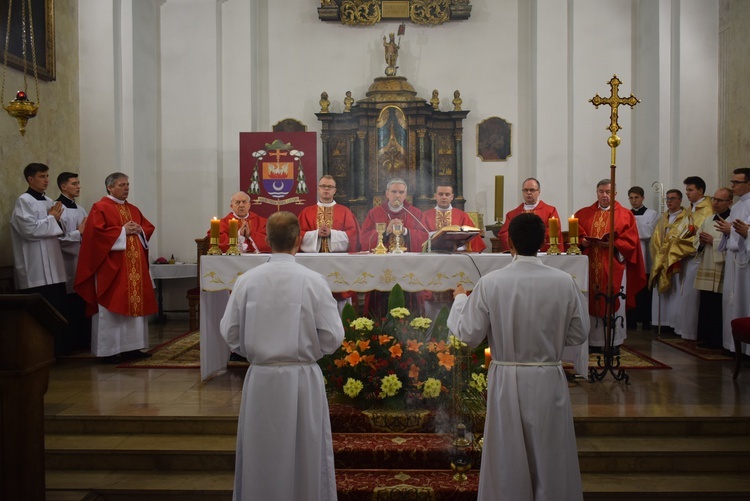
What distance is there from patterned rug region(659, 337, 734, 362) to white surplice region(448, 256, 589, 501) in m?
4.96

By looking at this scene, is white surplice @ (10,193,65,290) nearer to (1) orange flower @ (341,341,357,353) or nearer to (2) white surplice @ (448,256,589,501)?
(1) orange flower @ (341,341,357,353)

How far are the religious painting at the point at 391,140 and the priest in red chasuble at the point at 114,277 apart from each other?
4412mm

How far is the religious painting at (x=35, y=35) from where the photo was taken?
7582 millimetres

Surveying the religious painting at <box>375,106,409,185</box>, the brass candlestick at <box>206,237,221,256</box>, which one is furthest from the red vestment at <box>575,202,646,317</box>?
the brass candlestick at <box>206,237,221,256</box>

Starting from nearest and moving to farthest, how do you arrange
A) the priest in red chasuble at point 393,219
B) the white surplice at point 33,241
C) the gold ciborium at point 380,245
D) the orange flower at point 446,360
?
the orange flower at point 446,360 < the gold ciborium at point 380,245 < the white surplice at point 33,241 < the priest in red chasuble at point 393,219

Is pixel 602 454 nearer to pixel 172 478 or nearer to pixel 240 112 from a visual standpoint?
pixel 172 478

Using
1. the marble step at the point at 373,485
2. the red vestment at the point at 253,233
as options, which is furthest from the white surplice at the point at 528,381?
the red vestment at the point at 253,233

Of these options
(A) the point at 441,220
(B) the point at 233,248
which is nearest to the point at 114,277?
(B) the point at 233,248

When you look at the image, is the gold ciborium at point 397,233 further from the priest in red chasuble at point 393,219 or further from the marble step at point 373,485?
the marble step at point 373,485

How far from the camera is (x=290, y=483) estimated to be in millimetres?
3605

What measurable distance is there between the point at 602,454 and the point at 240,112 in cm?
835

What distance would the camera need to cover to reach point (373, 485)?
448 centimetres

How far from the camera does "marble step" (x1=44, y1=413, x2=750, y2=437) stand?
5.20 m

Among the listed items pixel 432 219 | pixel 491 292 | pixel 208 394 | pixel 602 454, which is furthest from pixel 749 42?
A: pixel 208 394
